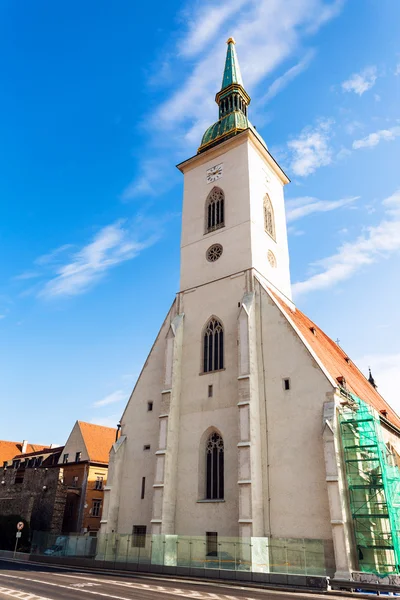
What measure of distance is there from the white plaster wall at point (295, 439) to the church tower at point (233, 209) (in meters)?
5.99

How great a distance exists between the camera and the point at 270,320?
23531 mm

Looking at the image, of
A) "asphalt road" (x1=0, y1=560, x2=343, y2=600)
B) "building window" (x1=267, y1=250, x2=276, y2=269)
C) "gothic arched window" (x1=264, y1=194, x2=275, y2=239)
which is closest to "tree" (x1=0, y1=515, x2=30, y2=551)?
"asphalt road" (x1=0, y1=560, x2=343, y2=600)

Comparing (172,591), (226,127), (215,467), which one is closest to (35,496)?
(215,467)

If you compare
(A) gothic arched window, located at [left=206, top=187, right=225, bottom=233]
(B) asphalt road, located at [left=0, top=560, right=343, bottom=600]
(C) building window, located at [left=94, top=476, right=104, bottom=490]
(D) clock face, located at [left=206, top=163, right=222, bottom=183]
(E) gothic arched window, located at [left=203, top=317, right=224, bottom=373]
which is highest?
(D) clock face, located at [left=206, top=163, right=222, bottom=183]

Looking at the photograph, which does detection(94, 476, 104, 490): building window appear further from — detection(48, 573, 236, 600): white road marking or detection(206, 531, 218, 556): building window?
detection(48, 573, 236, 600): white road marking

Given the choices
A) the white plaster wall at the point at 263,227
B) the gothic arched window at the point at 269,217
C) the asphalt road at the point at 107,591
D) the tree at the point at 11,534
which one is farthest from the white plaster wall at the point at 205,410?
the tree at the point at 11,534

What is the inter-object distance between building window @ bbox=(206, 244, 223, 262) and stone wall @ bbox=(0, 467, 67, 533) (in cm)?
1879

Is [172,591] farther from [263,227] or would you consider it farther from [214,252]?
[263,227]

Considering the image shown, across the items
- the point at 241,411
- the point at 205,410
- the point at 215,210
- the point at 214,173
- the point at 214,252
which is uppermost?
the point at 214,173

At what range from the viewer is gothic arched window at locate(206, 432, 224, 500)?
21839 mm

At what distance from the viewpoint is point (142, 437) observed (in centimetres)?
2589

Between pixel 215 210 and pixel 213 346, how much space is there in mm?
9737

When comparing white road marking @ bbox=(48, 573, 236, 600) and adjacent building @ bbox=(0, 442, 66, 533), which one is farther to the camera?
adjacent building @ bbox=(0, 442, 66, 533)

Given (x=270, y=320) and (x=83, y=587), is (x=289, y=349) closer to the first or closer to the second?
(x=270, y=320)
